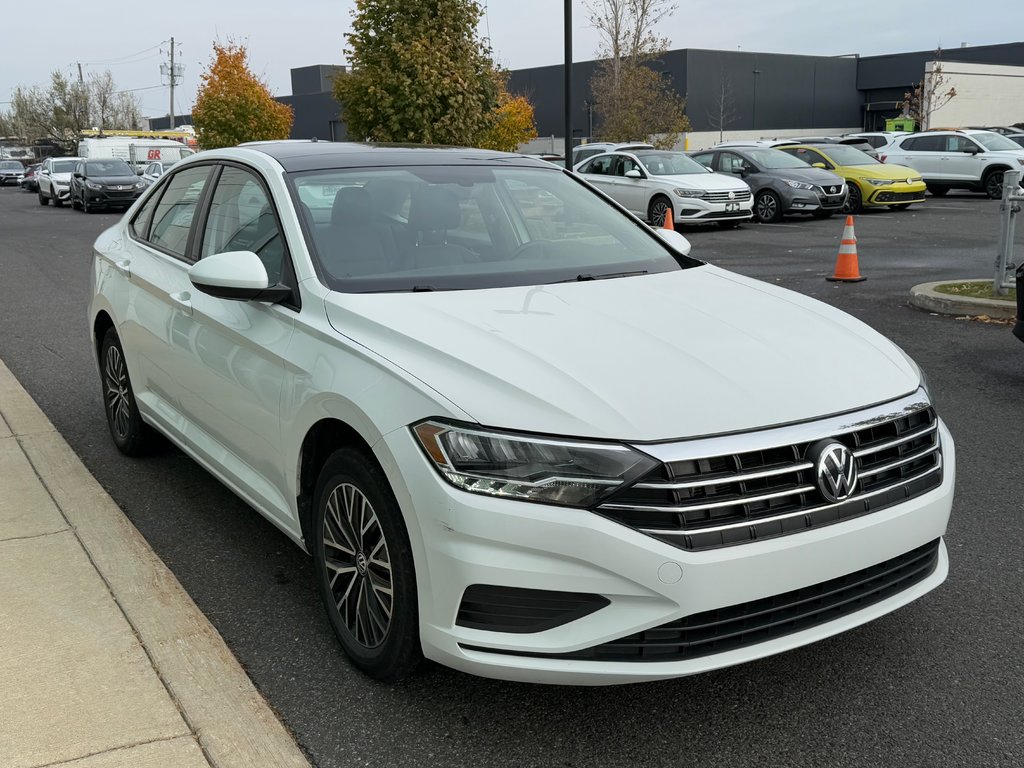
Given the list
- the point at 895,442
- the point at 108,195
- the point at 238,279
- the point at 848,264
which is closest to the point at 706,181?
the point at 848,264

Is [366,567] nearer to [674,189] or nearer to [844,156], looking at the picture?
[674,189]

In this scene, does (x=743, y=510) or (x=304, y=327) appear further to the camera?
(x=304, y=327)

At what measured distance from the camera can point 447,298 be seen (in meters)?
3.56

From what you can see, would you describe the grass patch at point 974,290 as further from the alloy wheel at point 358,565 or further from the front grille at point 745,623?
the alloy wheel at point 358,565

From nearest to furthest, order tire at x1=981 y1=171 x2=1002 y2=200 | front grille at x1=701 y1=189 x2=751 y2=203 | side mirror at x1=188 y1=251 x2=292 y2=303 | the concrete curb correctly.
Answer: side mirror at x1=188 y1=251 x2=292 y2=303 < the concrete curb < front grille at x1=701 y1=189 x2=751 y2=203 < tire at x1=981 y1=171 x2=1002 y2=200

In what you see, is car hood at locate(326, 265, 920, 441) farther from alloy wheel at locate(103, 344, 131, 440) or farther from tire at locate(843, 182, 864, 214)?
tire at locate(843, 182, 864, 214)

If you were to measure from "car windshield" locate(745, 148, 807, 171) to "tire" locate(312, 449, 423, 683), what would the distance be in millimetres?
19563

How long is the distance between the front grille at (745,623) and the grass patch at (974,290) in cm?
760

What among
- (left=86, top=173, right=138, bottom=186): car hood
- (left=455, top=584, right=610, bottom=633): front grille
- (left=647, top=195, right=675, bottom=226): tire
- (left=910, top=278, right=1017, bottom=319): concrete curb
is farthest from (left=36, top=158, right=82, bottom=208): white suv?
(left=455, top=584, right=610, bottom=633): front grille

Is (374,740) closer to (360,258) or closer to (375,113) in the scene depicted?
(360,258)

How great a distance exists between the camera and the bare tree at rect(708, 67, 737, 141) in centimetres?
5653

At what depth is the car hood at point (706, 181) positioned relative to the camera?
62.8ft

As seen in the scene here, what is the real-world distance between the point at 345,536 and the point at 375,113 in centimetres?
1901

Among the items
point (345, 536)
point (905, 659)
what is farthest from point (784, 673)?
point (345, 536)
